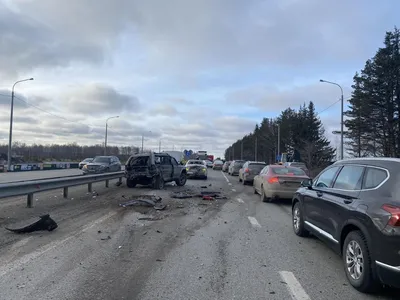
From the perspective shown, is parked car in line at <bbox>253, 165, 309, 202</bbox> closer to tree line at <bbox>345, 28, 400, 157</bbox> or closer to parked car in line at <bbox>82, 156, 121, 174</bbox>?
parked car in line at <bbox>82, 156, 121, 174</bbox>

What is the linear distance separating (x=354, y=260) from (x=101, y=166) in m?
27.5

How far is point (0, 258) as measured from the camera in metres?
6.03

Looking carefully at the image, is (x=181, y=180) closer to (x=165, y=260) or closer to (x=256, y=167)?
(x=256, y=167)

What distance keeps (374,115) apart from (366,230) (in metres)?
49.4

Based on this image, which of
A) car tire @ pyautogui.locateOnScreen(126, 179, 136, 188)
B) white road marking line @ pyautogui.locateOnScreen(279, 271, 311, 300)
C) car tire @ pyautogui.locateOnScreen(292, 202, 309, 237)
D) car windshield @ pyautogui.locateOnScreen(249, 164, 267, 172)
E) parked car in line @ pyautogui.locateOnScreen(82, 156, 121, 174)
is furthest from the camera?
parked car in line @ pyautogui.locateOnScreen(82, 156, 121, 174)

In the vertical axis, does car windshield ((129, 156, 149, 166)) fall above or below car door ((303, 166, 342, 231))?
above

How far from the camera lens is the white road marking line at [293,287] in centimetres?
465

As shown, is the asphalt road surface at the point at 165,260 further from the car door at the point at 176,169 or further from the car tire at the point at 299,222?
the car door at the point at 176,169

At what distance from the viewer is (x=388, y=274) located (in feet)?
14.5

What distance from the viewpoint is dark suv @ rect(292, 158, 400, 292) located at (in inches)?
176

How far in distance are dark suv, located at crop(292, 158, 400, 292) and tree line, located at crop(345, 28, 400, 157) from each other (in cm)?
4400

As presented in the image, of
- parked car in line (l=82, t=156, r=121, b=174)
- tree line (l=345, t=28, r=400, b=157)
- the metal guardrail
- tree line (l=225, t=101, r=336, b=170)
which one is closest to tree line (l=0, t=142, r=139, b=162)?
tree line (l=225, t=101, r=336, b=170)

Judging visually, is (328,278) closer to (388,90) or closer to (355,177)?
(355,177)

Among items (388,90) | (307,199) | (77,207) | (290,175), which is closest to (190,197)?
(290,175)
